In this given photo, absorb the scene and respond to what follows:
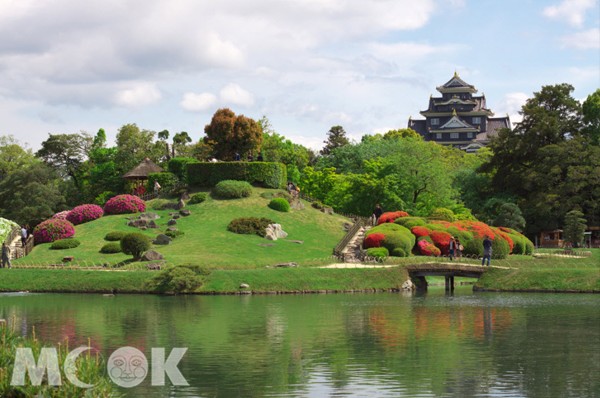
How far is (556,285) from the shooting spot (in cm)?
5622

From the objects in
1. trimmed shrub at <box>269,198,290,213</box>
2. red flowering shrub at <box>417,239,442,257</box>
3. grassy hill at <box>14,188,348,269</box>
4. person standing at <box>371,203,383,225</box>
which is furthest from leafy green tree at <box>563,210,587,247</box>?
trimmed shrub at <box>269,198,290,213</box>

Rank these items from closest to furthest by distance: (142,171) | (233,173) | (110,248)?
(110,248) → (233,173) → (142,171)

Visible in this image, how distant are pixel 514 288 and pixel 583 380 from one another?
105 feet

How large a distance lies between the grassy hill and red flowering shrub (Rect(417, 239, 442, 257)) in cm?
716

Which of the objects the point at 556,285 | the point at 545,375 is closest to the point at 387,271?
the point at 556,285

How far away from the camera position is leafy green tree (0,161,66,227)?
90.2 metres

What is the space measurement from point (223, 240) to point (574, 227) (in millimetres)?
31843

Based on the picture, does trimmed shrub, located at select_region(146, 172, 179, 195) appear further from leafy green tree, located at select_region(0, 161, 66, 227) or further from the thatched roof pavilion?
leafy green tree, located at select_region(0, 161, 66, 227)

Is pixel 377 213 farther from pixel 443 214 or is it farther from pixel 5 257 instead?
pixel 5 257

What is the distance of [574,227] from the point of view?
7869 cm

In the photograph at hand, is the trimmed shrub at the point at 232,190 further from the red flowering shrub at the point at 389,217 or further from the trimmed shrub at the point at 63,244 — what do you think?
the trimmed shrub at the point at 63,244

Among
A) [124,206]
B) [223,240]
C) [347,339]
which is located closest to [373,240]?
[223,240]

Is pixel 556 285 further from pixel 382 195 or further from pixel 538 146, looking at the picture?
pixel 538 146

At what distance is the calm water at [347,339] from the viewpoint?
24422 mm
